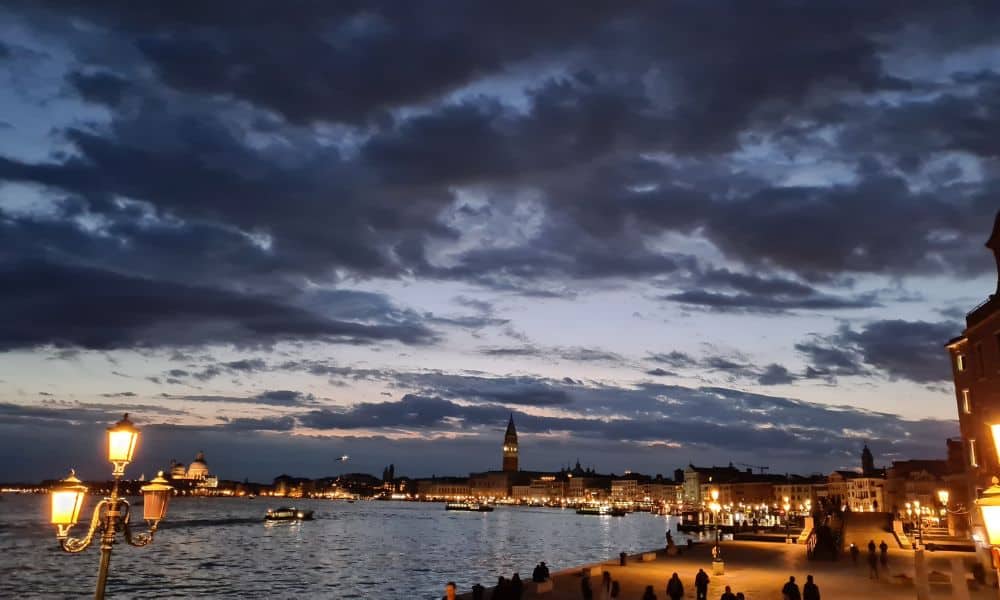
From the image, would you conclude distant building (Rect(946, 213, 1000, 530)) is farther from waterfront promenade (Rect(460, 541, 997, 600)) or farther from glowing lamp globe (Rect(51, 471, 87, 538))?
glowing lamp globe (Rect(51, 471, 87, 538))

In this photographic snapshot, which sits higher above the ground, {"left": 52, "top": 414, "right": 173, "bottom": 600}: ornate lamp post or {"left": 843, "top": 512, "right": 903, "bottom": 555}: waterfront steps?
{"left": 52, "top": 414, "right": 173, "bottom": 600}: ornate lamp post

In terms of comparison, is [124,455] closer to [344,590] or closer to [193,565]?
[344,590]

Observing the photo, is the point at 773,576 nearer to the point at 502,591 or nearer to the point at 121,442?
the point at 502,591

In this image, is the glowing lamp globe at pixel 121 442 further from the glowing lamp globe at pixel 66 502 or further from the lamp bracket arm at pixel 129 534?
the lamp bracket arm at pixel 129 534

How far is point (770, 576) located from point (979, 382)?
14.4 m

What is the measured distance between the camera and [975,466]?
40188 mm

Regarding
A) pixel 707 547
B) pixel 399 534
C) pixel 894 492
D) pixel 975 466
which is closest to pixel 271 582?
pixel 707 547

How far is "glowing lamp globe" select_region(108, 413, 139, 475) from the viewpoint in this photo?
1085cm

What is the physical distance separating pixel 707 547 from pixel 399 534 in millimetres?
68418

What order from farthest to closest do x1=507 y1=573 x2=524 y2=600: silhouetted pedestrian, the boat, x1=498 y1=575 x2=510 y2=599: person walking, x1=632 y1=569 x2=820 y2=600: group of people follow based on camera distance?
1. the boat
2. x1=507 y1=573 x2=524 y2=600: silhouetted pedestrian
3. x1=498 y1=575 x2=510 y2=599: person walking
4. x1=632 y1=569 x2=820 y2=600: group of people

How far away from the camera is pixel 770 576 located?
127 ft

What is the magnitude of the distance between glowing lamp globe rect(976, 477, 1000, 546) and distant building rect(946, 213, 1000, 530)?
2855 cm

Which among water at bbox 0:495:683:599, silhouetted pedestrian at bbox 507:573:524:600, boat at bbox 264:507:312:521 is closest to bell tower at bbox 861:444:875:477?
water at bbox 0:495:683:599

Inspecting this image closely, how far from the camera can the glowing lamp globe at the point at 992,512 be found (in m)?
9.38
